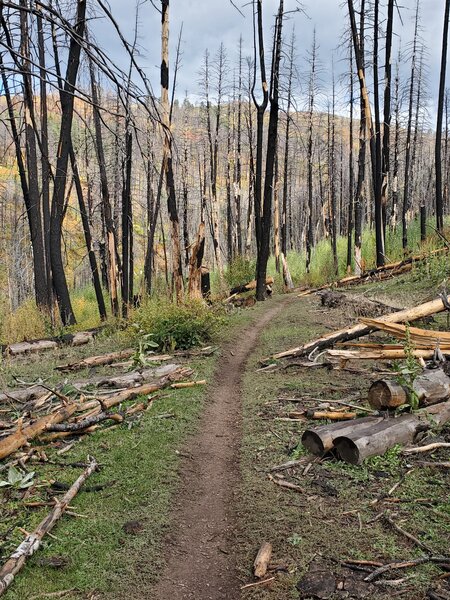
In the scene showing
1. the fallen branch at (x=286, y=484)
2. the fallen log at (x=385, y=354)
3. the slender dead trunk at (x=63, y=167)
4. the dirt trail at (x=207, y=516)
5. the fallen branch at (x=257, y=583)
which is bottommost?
the dirt trail at (x=207, y=516)

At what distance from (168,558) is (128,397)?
10.6ft

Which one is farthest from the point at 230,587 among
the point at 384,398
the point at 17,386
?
the point at 17,386

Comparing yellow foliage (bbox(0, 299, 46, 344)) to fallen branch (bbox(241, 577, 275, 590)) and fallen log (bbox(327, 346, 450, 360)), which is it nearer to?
fallen log (bbox(327, 346, 450, 360))

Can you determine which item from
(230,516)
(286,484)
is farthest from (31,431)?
(286,484)

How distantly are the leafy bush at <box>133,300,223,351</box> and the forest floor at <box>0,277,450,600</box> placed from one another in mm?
3305

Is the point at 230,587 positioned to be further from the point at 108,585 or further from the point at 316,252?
the point at 316,252

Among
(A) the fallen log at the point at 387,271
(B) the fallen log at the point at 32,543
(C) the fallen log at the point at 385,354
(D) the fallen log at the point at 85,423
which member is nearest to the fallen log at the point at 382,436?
(C) the fallen log at the point at 385,354

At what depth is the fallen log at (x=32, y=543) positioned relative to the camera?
3.12 m

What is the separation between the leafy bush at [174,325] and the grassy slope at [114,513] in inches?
127

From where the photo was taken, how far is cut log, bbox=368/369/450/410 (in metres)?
5.00

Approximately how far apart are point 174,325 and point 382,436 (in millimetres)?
5657

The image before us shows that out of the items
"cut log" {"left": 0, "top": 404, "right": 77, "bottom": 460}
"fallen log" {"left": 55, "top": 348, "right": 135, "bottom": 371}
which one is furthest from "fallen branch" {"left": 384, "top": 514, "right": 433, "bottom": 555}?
"fallen log" {"left": 55, "top": 348, "right": 135, "bottom": 371}

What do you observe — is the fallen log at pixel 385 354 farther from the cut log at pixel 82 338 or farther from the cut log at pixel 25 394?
the cut log at pixel 82 338

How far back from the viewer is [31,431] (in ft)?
17.0
